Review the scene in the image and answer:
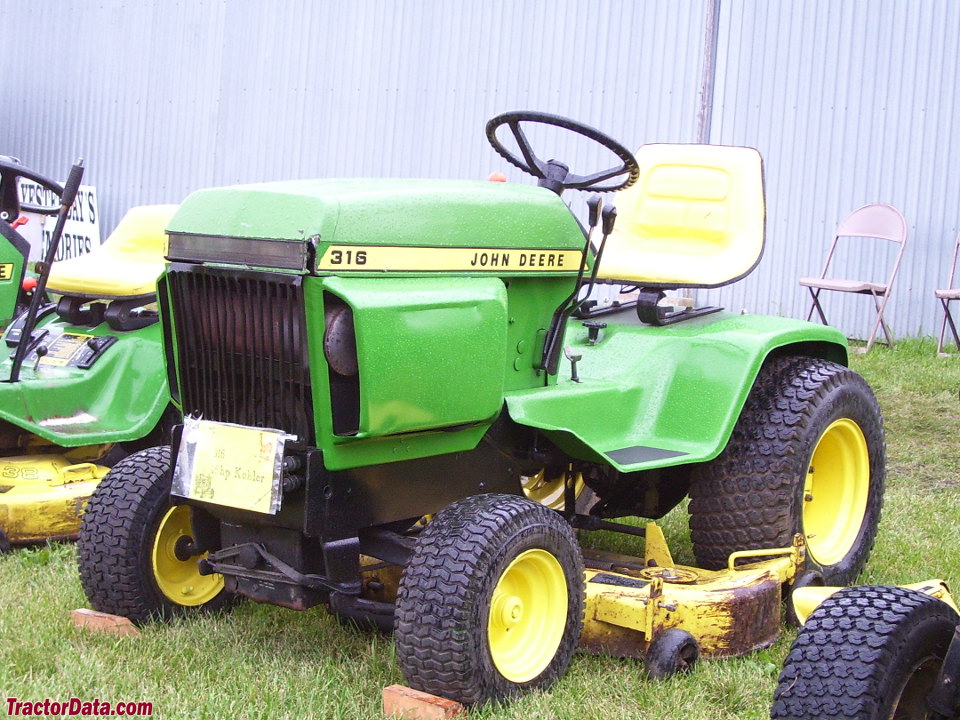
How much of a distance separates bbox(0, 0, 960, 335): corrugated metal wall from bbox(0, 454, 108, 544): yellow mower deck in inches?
206

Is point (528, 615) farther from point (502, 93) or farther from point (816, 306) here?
point (502, 93)

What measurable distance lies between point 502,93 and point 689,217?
5552mm

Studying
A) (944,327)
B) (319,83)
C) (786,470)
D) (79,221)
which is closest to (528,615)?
(786,470)

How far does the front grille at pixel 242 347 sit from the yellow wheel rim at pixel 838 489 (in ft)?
6.44

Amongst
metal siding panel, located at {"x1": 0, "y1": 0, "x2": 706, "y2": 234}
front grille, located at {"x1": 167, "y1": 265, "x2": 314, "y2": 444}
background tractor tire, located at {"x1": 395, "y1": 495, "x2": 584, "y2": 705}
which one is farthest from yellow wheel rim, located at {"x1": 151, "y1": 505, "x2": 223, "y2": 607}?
metal siding panel, located at {"x1": 0, "y1": 0, "x2": 706, "y2": 234}

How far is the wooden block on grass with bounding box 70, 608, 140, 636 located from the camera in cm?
340

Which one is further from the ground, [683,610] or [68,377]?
[68,377]

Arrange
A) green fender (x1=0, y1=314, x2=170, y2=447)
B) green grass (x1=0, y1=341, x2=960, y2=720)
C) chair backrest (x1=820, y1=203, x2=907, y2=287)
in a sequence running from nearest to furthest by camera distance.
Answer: green grass (x1=0, y1=341, x2=960, y2=720), green fender (x1=0, y1=314, x2=170, y2=447), chair backrest (x1=820, y1=203, x2=907, y2=287)

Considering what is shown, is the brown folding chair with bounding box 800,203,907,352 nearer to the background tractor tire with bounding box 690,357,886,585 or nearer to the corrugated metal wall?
the corrugated metal wall

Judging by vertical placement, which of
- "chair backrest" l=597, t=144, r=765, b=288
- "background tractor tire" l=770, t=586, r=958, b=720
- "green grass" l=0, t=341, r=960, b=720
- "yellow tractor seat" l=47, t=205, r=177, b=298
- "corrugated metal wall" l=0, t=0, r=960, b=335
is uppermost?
"corrugated metal wall" l=0, t=0, r=960, b=335

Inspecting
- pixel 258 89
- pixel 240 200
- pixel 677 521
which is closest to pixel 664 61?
pixel 258 89

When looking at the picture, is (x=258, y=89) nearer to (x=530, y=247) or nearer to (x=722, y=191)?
(x=722, y=191)

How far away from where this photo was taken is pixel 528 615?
3.17 metres

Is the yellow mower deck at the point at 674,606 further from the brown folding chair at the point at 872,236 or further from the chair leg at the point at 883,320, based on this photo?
the chair leg at the point at 883,320
